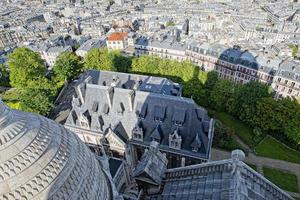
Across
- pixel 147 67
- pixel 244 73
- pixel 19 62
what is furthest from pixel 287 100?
pixel 19 62

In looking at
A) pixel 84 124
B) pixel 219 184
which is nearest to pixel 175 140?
pixel 84 124

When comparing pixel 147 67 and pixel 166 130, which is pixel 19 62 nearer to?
Answer: pixel 147 67

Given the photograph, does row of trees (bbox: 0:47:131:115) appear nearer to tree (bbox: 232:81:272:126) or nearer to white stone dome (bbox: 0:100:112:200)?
tree (bbox: 232:81:272:126)

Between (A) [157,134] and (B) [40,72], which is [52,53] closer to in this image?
(B) [40,72]

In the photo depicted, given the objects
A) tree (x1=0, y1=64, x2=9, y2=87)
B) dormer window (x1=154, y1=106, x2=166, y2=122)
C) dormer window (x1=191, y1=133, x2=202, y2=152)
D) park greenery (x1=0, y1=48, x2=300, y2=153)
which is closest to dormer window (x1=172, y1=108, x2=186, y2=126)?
dormer window (x1=154, y1=106, x2=166, y2=122)

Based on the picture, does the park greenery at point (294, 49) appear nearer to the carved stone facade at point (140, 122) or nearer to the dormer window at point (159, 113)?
the carved stone facade at point (140, 122)

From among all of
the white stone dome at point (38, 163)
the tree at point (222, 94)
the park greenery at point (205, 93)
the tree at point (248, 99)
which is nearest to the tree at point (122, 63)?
the park greenery at point (205, 93)

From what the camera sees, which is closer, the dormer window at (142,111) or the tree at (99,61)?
the dormer window at (142,111)
